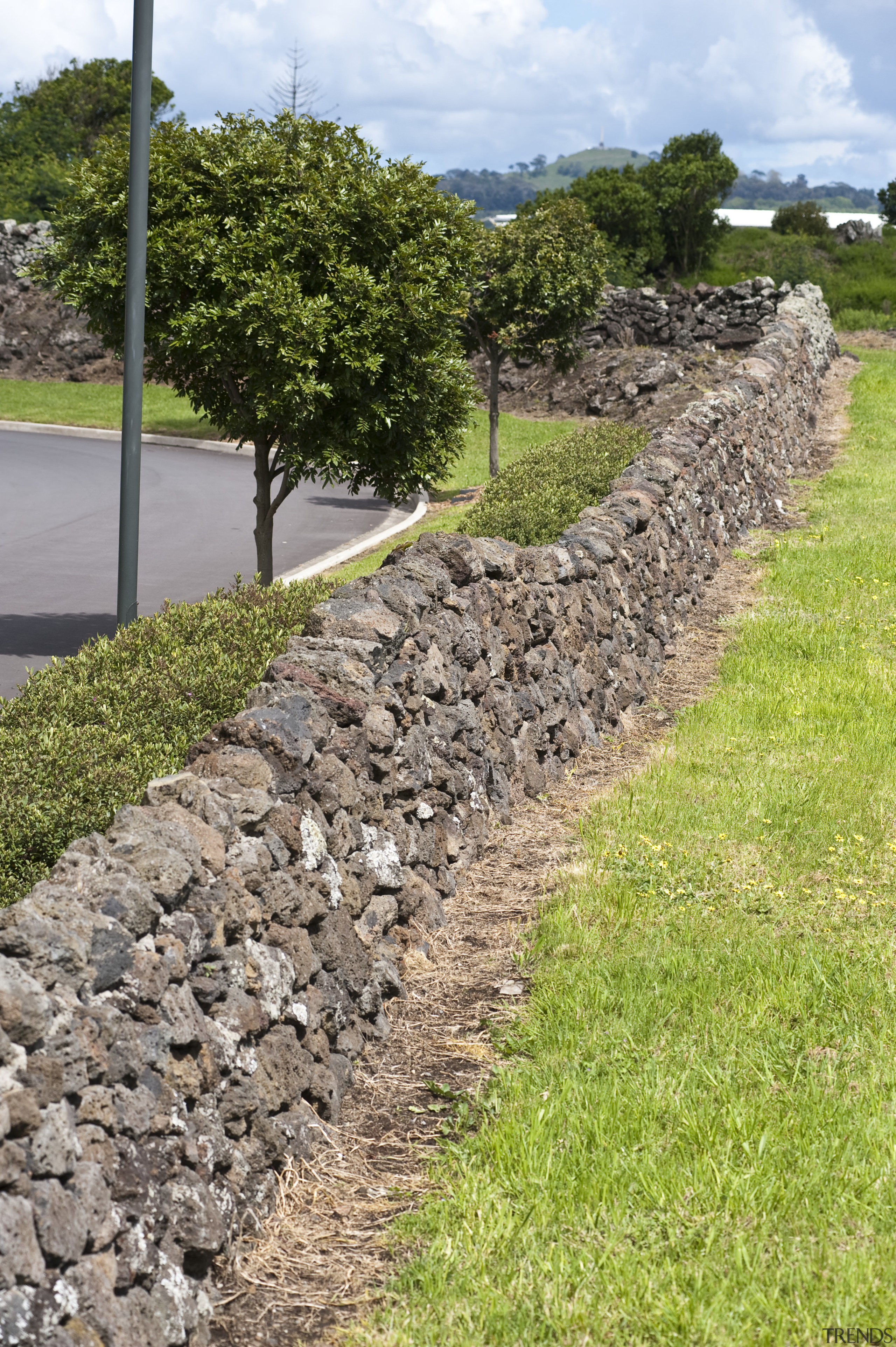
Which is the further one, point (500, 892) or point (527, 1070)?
point (500, 892)

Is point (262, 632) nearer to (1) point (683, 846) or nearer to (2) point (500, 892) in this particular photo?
(2) point (500, 892)

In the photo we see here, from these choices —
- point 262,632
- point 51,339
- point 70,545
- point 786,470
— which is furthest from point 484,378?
point 262,632

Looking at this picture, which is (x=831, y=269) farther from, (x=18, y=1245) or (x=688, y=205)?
(x=18, y=1245)

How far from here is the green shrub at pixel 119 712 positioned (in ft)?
17.0

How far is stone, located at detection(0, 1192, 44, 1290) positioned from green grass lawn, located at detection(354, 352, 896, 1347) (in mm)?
1154

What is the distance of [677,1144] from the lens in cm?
430

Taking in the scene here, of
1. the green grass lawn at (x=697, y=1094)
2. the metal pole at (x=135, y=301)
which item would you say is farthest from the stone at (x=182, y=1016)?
the metal pole at (x=135, y=301)

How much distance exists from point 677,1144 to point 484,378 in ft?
113

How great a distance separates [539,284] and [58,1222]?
74.5 ft

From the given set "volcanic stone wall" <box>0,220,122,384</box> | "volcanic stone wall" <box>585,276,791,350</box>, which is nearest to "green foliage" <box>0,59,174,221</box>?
"volcanic stone wall" <box>0,220,122,384</box>

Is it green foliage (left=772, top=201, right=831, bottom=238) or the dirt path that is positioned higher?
green foliage (left=772, top=201, right=831, bottom=238)

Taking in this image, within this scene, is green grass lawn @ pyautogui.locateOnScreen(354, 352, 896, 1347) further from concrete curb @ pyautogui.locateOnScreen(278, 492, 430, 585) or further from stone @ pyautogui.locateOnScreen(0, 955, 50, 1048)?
concrete curb @ pyautogui.locateOnScreen(278, 492, 430, 585)

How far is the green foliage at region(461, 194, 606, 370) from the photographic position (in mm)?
23656

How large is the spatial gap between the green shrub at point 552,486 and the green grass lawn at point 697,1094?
2737 mm
